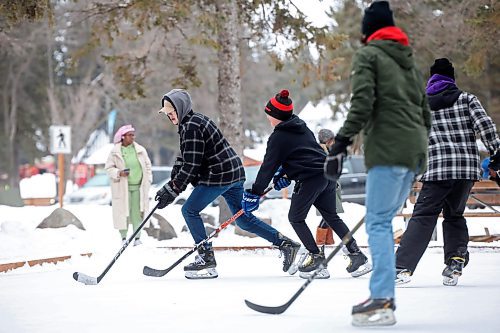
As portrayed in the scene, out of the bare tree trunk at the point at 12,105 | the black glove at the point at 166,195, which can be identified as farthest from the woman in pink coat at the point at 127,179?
the bare tree trunk at the point at 12,105

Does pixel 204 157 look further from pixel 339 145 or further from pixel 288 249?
pixel 339 145

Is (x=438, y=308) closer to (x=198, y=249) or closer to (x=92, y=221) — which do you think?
(x=198, y=249)

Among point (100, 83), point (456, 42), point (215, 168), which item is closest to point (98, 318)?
point (215, 168)

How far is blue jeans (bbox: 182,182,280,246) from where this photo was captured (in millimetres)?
8922

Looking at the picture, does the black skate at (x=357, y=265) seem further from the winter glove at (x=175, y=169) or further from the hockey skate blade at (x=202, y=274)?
the winter glove at (x=175, y=169)

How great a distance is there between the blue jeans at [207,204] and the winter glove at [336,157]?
10.9 feet

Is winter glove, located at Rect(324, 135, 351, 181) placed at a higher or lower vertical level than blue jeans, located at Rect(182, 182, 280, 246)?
higher

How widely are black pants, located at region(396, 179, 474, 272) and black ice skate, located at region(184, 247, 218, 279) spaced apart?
6.62 feet

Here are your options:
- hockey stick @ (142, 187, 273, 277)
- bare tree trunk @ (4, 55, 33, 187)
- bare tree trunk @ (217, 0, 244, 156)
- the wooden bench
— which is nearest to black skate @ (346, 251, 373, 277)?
hockey stick @ (142, 187, 273, 277)

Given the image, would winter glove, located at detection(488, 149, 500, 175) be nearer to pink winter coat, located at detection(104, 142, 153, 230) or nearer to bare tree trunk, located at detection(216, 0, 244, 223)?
pink winter coat, located at detection(104, 142, 153, 230)

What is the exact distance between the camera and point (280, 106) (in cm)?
848

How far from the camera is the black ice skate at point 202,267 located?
9047 mm

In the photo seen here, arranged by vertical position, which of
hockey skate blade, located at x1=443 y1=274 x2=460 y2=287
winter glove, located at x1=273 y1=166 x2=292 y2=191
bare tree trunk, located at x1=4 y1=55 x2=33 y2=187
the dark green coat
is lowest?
bare tree trunk, located at x1=4 y1=55 x2=33 y2=187

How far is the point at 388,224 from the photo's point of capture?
219 inches
